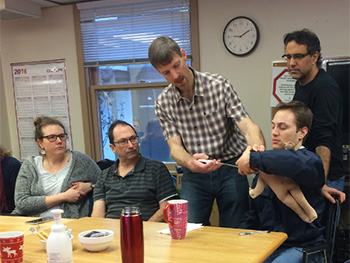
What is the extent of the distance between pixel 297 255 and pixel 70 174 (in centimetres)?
163

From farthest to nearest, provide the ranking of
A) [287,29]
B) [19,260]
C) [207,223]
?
[287,29], [207,223], [19,260]

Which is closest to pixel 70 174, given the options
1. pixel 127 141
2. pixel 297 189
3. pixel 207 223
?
pixel 127 141

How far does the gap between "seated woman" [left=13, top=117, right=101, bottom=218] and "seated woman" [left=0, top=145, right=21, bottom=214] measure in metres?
0.46

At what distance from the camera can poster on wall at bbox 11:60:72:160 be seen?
185 inches

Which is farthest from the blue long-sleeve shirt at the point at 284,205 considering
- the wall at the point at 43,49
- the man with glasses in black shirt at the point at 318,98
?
the wall at the point at 43,49

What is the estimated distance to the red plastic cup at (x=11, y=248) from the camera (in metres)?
1.49

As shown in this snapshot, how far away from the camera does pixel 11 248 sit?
1.49 m

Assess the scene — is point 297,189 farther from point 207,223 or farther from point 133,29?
point 133,29

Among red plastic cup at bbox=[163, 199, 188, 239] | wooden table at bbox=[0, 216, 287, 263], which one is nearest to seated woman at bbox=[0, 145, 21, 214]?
wooden table at bbox=[0, 216, 287, 263]

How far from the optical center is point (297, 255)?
182cm

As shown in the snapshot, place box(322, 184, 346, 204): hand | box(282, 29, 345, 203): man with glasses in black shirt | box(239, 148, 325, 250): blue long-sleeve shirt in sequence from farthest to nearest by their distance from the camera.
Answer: box(282, 29, 345, 203): man with glasses in black shirt, box(322, 184, 346, 204): hand, box(239, 148, 325, 250): blue long-sleeve shirt

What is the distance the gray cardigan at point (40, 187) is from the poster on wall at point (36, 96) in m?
1.90

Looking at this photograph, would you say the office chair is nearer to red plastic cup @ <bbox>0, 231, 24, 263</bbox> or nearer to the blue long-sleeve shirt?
the blue long-sleeve shirt

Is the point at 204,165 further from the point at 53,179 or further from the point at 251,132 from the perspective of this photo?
the point at 53,179
